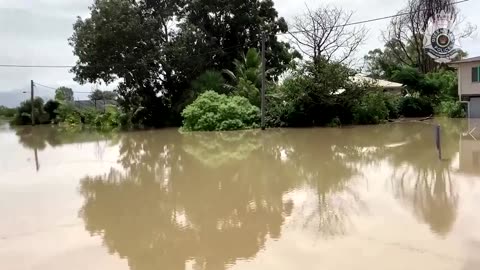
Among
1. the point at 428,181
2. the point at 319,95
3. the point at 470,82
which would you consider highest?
the point at 470,82

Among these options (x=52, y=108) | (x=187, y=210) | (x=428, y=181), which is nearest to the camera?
(x=187, y=210)

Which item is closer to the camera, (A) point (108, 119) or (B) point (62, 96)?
(A) point (108, 119)

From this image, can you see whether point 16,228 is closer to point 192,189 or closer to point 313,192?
point 192,189

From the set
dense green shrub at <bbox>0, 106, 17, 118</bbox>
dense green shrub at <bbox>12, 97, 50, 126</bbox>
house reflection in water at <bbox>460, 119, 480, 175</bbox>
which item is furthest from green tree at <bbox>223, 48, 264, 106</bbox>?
dense green shrub at <bbox>0, 106, 17, 118</bbox>

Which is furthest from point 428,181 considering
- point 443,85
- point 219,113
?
point 443,85

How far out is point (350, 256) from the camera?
18.1ft

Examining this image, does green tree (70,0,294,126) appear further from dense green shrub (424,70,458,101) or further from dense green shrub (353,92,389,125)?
dense green shrub (424,70,458,101)

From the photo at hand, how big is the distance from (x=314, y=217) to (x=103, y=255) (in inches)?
126

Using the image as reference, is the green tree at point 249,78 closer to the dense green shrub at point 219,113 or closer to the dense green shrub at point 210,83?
the dense green shrub at point 210,83

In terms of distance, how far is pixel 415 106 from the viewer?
30469mm

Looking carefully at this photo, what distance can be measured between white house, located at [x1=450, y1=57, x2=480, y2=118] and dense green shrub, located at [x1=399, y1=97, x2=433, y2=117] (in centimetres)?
305

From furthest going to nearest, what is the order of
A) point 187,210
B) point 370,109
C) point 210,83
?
point 210,83 < point 370,109 < point 187,210

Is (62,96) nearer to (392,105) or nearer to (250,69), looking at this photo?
(250,69)

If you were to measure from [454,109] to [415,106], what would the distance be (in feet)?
7.63
